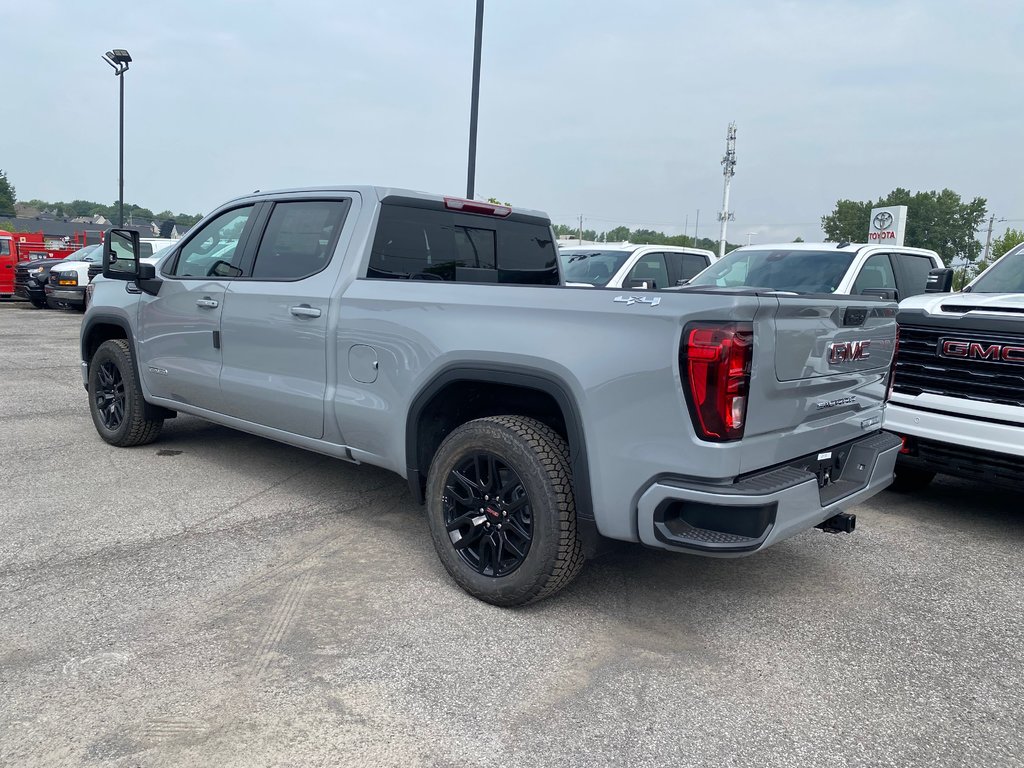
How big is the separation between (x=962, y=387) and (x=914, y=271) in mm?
3958

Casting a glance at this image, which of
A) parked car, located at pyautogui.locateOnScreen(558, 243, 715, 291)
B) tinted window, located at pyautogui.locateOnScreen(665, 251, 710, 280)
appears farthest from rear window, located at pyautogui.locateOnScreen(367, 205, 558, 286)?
tinted window, located at pyautogui.locateOnScreen(665, 251, 710, 280)

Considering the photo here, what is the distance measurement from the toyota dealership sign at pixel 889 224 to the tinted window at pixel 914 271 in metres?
19.6

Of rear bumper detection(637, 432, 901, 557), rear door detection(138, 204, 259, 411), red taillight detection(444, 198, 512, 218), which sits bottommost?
rear bumper detection(637, 432, 901, 557)

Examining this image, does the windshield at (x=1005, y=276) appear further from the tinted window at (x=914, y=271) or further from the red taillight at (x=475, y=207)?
the red taillight at (x=475, y=207)

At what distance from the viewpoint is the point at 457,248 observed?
4.71 m

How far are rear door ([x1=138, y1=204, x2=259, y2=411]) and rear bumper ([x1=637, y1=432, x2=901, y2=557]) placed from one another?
3.18 m

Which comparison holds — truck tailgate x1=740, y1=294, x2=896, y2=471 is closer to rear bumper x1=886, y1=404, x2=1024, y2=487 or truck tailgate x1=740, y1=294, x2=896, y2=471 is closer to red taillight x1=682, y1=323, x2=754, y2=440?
red taillight x1=682, y1=323, x2=754, y2=440

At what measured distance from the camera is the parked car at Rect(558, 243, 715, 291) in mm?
10758

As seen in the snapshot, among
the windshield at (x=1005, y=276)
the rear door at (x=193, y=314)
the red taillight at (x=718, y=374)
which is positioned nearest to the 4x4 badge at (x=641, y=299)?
the red taillight at (x=718, y=374)

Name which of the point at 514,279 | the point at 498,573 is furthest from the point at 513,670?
the point at 514,279

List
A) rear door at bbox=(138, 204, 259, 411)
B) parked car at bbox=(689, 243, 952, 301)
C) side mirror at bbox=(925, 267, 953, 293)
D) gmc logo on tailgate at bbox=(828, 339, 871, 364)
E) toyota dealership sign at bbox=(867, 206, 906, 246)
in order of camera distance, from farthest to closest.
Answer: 1. toyota dealership sign at bbox=(867, 206, 906, 246)
2. parked car at bbox=(689, 243, 952, 301)
3. side mirror at bbox=(925, 267, 953, 293)
4. rear door at bbox=(138, 204, 259, 411)
5. gmc logo on tailgate at bbox=(828, 339, 871, 364)

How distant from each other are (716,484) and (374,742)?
1.45 metres

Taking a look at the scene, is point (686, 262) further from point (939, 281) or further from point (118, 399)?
point (118, 399)

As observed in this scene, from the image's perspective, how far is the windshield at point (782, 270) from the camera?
24.4 ft
